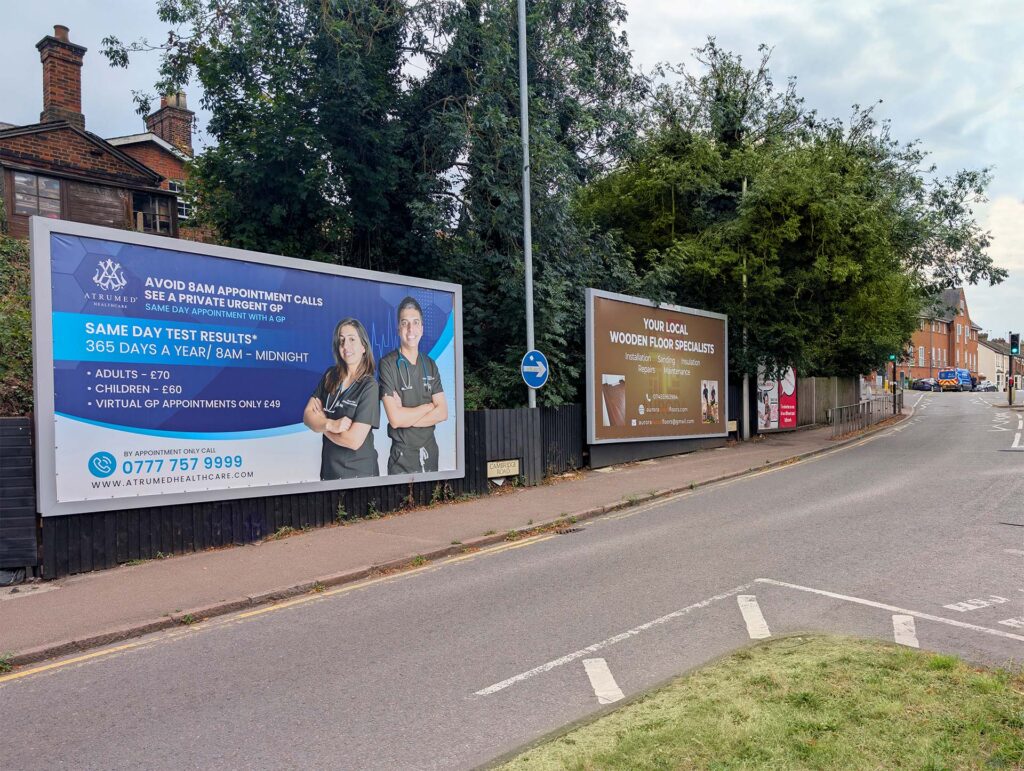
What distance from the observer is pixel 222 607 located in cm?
720

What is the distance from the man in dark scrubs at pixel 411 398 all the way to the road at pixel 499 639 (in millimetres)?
3105

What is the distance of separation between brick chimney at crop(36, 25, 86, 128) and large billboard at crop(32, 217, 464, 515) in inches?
726

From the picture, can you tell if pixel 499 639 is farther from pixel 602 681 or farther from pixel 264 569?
pixel 264 569

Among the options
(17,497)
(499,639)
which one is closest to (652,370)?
(499,639)

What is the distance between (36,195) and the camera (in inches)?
902

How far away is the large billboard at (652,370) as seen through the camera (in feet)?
56.6

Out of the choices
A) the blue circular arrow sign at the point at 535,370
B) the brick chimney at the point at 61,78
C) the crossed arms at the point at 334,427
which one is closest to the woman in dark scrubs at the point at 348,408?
the crossed arms at the point at 334,427

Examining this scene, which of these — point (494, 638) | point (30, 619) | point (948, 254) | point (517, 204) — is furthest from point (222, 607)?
point (948, 254)

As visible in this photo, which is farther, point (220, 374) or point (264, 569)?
point (220, 374)

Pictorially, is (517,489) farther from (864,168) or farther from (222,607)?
(864,168)

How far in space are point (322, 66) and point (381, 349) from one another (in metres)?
7.60

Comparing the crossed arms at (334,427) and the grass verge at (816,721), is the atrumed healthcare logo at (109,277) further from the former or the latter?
the grass verge at (816,721)

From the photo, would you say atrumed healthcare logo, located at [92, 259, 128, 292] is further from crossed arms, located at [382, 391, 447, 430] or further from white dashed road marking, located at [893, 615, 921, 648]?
white dashed road marking, located at [893, 615, 921, 648]

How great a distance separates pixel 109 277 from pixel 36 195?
17.6 m
